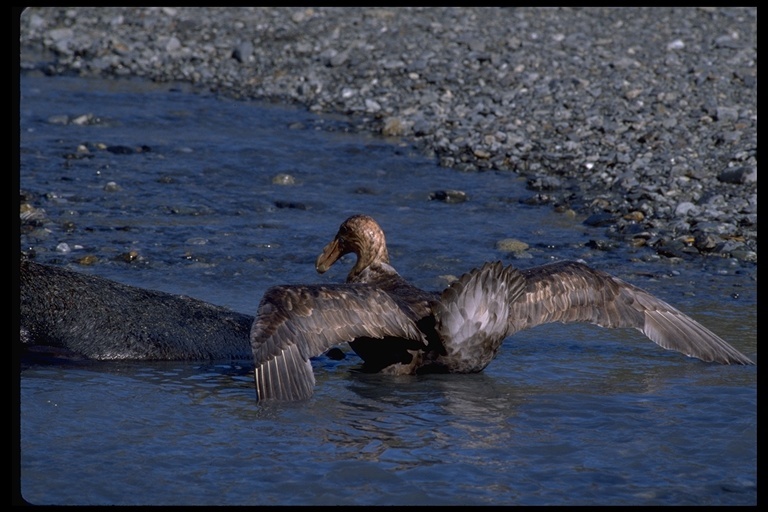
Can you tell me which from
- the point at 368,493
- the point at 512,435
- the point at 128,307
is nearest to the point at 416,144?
the point at 128,307

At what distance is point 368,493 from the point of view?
480 centimetres

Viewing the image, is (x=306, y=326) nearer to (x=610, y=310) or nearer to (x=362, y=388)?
(x=362, y=388)

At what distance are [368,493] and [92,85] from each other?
36.5 feet

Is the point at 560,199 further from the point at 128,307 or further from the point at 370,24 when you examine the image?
the point at 370,24

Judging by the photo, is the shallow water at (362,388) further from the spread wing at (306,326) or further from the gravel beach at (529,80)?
the gravel beach at (529,80)

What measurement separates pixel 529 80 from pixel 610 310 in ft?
23.1

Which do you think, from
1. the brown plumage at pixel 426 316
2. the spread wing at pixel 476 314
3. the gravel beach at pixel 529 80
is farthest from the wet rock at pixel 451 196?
the spread wing at pixel 476 314

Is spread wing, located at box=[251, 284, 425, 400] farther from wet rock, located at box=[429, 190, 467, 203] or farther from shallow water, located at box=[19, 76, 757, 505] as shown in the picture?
wet rock, located at box=[429, 190, 467, 203]

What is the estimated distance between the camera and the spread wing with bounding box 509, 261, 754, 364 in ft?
22.0

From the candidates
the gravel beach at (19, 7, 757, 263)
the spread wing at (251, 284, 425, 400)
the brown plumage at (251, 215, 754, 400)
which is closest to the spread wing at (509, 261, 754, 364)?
the brown plumage at (251, 215, 754, 400)

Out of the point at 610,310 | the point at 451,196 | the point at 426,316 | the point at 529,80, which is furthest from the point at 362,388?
the point at 529,80

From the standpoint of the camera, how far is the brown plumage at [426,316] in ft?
19.1

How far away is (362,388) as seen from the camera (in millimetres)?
6309

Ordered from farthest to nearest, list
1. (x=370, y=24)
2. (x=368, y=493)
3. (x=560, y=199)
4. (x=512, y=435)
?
(x=370, y=24) < (x=560, y=199) < (x=512, y=435) < (x=368, y=493)
